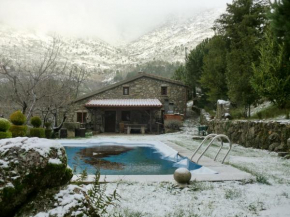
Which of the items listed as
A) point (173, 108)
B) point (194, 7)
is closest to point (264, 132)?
point (173, 108)

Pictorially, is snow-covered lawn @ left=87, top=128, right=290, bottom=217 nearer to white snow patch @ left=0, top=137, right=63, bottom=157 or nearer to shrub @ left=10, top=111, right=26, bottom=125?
A: white snow patch @ left=0, top=137, right=63, bottom=157

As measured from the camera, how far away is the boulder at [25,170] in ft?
6.23

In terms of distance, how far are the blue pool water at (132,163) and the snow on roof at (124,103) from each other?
838 centimetres

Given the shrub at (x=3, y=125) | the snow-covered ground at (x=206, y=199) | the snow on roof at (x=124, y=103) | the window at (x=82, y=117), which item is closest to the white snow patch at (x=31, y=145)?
the snow-covered ground at (x=206, y=199)

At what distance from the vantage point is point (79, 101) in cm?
2170

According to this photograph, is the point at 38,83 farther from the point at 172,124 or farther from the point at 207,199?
the point at 207,199

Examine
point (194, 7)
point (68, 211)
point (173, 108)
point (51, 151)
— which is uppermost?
point (194, 7)

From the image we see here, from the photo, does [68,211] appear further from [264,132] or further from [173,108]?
[173,108]

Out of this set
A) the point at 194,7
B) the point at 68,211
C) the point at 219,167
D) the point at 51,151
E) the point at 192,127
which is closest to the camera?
the point at 68,211

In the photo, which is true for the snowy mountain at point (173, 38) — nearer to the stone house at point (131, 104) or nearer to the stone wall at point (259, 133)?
the stone house at point (131, 104)

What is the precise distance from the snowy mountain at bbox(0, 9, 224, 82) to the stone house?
253 ft

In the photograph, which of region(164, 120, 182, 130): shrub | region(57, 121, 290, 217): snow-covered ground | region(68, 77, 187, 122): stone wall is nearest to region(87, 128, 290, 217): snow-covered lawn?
region(57, 121, 290, 217): snow-covered ground

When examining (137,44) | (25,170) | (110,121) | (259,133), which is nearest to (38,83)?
(110,121)

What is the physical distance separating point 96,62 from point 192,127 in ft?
328
